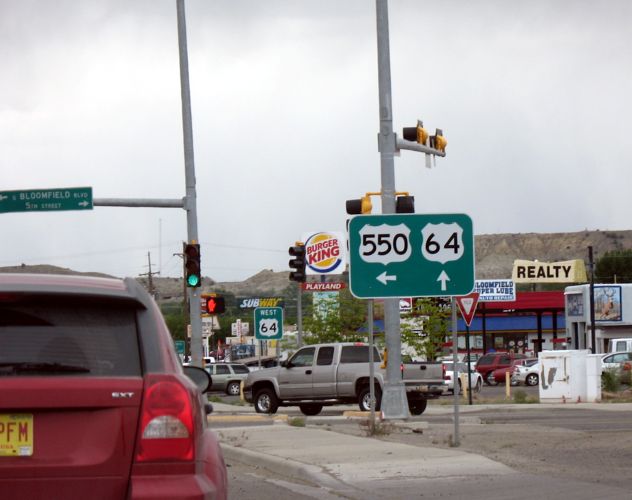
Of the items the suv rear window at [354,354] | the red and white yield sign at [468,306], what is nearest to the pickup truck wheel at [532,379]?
the suv rear window at [354,354]

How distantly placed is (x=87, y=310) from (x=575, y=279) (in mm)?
89223

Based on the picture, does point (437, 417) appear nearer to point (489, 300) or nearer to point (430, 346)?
point (430, 346)

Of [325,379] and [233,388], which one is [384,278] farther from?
[233,388]

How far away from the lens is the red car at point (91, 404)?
543 cm

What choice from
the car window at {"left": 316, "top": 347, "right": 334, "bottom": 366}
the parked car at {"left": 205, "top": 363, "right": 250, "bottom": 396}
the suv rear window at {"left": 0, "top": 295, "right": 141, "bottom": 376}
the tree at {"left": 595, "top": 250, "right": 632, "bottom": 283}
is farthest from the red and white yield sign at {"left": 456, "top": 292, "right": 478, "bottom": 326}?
the tree at {"left": 595, "top": 250, "right": 632, "bottom": 283}

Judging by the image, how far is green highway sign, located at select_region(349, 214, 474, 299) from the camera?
16.2 m

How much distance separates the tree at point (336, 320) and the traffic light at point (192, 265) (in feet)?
63.8

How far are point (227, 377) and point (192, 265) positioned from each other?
25.7 meters

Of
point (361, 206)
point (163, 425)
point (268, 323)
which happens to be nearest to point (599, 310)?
point (268, 323)

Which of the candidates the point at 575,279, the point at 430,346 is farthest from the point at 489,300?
the point at 430,346

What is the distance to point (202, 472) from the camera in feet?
18.6

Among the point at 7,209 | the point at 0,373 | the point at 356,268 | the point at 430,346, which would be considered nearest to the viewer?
the point at 0,373

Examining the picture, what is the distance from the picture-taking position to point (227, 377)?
2135 inches

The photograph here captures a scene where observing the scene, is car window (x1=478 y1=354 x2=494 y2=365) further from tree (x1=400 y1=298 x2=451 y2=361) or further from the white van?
the white van
